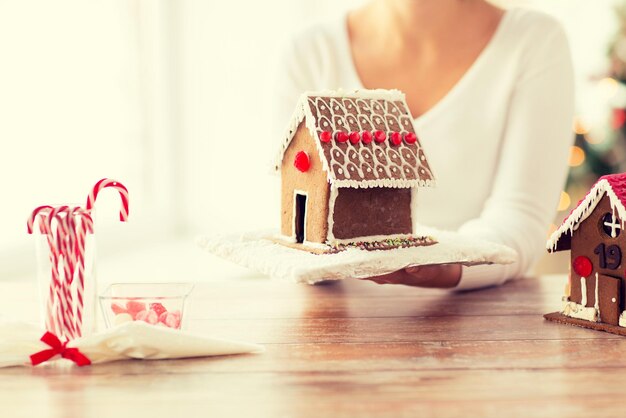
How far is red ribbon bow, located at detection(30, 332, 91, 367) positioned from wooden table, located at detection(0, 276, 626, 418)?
14 millimetres

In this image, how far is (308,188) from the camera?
1395 millimetres

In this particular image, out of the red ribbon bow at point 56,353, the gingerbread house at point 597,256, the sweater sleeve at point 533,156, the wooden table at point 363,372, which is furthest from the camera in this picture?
the sweater sleeve at point 533,156

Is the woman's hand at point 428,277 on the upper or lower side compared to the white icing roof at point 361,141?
lower

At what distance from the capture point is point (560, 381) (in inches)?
39.3

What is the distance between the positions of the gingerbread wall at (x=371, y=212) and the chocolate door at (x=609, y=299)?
359mm

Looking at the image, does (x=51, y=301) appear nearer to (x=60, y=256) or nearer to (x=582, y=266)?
(x=60, y=256)

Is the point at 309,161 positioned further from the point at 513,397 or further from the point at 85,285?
the point at 513,397

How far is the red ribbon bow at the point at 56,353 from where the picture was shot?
108 cm

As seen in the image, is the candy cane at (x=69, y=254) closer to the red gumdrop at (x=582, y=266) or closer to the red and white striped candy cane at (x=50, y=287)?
the red and white striped candy cane at (x=50, y=287)

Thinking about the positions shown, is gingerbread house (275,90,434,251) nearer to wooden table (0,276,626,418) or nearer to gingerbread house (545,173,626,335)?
wooden table (0,276,626,418)

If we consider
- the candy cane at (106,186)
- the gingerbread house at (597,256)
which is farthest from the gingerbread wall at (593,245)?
the candy cane at (106,186)

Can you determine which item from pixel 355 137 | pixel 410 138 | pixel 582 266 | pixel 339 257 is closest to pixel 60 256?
pixel 339 257

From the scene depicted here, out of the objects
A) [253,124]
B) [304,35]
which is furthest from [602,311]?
[253,124]

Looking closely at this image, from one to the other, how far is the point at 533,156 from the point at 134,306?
105 cm
